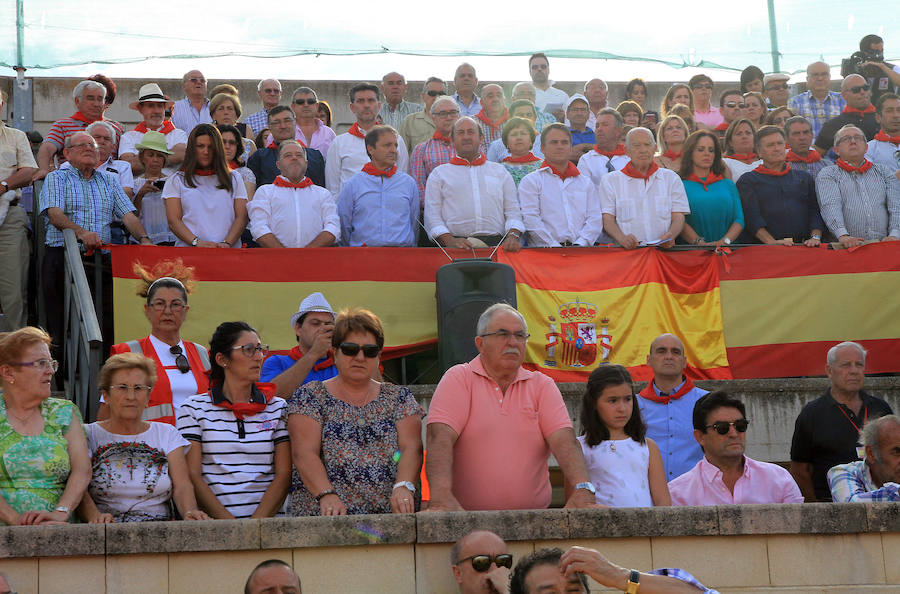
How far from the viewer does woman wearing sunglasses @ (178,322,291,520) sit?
5527 mm

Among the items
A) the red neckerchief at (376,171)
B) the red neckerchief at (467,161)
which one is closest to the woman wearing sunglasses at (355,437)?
the red neckerchief at (376,171)

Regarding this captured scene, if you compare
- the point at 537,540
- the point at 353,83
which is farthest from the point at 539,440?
the point at 353,83

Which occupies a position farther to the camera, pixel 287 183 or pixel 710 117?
pixel 710 117

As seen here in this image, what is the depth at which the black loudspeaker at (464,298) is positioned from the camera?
853cm

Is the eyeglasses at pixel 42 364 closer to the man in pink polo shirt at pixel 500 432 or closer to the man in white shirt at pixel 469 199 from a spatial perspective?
the man in pink polo shirt at pixel 500 432

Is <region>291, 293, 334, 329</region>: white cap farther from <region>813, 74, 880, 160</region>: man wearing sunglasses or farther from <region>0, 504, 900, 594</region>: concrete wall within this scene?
<region>813, 74, 880, 160</region>: man wearing sunglasses

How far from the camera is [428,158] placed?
410 inches

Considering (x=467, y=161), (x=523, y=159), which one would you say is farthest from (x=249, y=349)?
(x=523, y=159)

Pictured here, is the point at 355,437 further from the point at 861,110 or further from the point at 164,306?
the point at 861,110

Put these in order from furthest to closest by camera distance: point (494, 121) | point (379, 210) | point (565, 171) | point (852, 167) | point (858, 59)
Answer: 1. point (858, 59)
2. point (494, 121)
3. point (852, 167)
4. point (565, 171)
5. point (379, 210)

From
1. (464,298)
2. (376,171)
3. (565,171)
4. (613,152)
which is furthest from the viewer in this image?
(613,152)

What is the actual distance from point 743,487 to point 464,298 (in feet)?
10.4

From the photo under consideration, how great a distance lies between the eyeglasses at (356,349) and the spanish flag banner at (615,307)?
11.7ft

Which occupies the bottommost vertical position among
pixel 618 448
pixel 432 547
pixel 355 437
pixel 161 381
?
pixel 432 547
